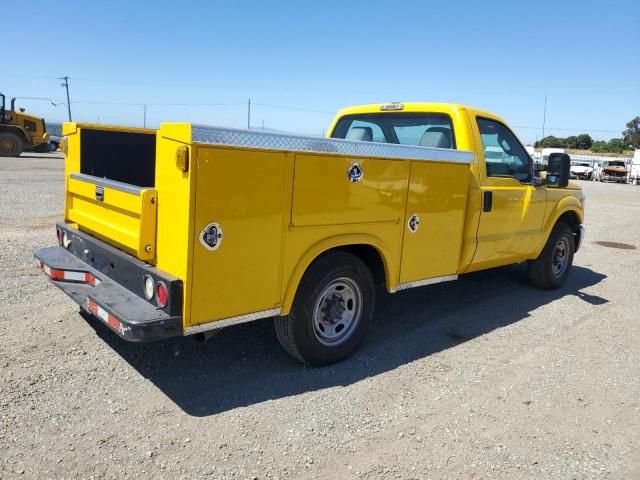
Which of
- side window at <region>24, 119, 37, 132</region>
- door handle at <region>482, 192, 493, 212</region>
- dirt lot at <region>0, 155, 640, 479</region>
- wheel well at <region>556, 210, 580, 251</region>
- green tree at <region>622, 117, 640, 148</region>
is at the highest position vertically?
green tree at <region>622, 117, 640, 148</region>

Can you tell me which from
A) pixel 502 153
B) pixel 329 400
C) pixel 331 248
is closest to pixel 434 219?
pixel 331 248

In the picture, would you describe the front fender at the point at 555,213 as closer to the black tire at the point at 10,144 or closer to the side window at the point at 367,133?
the side window at the point at 367,133

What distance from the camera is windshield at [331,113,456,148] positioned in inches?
207

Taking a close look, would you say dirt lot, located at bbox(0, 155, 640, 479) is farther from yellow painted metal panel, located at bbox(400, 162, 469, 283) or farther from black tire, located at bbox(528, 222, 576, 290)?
black tire, located at bbox(528, 222, 576, 290)

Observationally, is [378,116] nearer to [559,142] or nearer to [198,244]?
[198,244]

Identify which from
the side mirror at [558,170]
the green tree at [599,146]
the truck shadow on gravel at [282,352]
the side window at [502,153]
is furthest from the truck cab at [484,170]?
the green tree at [599,146]

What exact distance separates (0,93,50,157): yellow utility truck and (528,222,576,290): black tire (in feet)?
80.9

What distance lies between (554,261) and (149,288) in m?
5.40

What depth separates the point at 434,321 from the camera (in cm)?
550

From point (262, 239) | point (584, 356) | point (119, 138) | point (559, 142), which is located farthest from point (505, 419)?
point (559, 142)

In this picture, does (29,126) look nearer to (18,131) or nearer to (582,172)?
(18,131)

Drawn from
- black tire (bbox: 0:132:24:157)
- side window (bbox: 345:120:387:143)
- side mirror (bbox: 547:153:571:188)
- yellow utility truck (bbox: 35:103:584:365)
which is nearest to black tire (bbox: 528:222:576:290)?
side mirror (bbox: 547:153:571:188)

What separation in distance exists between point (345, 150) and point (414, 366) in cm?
183

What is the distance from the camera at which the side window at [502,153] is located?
5387mm
